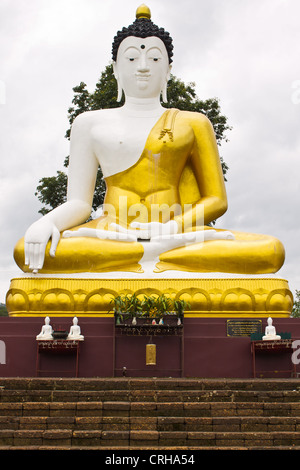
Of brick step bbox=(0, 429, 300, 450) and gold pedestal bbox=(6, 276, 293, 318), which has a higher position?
gold pedestal bbox=(6, 276, 293, 318)

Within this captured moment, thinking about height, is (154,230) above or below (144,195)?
below

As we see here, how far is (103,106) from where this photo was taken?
15.7m

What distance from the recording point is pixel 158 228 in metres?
9.25

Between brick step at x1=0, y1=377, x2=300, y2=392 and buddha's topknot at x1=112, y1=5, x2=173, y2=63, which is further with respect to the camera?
buddha's topknot at x1=112, y1=5, x2=173, y2=63

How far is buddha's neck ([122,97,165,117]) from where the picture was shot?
10.5m

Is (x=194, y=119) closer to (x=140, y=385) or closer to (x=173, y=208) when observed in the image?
(x=173, y=208)

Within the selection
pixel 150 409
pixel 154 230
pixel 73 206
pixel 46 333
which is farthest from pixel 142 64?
pixel 150 409

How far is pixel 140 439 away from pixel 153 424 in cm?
23

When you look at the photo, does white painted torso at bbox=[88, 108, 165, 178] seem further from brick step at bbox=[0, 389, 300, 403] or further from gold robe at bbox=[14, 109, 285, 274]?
brick step at bbox=[0, 389, 300, 403]

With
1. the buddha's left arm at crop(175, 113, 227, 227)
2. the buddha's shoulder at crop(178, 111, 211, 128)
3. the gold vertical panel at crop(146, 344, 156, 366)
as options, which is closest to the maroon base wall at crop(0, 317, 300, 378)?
the gold vertical panel at crop(146, 344, 156, 366)

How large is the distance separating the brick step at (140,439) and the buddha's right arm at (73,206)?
3845mm

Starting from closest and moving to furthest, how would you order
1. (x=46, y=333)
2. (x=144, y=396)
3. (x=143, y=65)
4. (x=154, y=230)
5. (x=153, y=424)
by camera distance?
1. (x=153, y=424)
2. (x=144, y=396)
3. (x=46, y=333)
4. (x=154, y=230)
5. (x=143, y=65)

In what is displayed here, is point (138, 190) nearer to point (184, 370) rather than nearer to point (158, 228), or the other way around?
point (158, 228)

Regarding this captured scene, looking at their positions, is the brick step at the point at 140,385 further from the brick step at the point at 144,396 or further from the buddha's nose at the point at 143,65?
the buddha's nose at the point at 143,65
